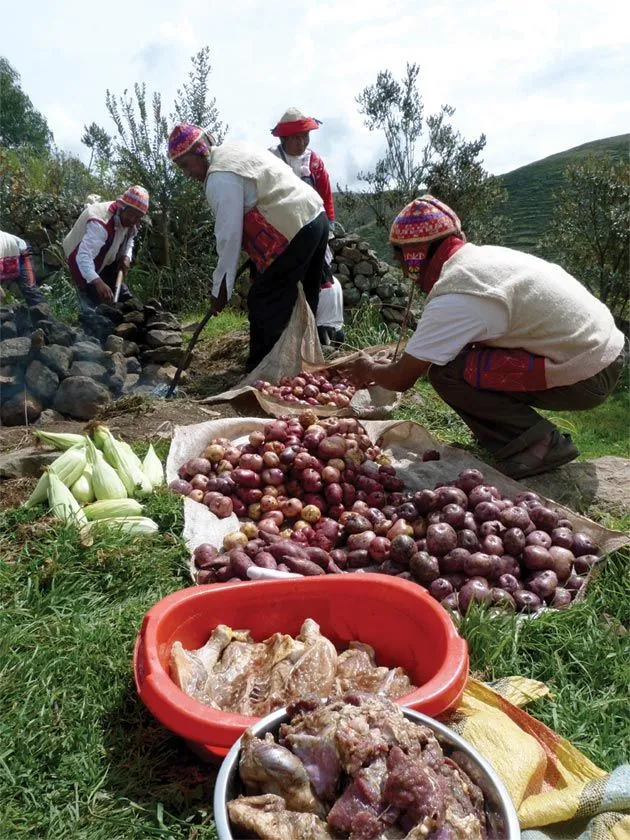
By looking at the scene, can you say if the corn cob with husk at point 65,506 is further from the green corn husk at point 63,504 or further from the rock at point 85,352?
the rock at point 85,352

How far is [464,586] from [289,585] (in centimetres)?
75

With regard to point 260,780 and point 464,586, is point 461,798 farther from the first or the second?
point 464,586

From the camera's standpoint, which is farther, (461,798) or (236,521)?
(236,521)

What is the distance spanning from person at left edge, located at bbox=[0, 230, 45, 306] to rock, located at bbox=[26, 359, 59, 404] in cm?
233

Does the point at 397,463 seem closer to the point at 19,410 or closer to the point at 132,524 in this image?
the point at 132,524

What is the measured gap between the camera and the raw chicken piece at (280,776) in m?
1.39

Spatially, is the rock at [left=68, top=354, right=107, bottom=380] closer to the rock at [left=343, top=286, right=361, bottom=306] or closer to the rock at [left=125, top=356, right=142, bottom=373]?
the rock at [left=125, top=356, right=142, bottom=373]

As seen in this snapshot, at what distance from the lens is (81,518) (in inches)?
120

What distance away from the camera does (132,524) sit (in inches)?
121

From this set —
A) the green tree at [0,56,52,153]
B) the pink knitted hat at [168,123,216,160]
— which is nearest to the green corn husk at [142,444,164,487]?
the pink knitted hat at [168,123,216,160]

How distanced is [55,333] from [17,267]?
215 cm

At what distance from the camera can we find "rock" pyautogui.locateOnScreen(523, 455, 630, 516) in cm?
361

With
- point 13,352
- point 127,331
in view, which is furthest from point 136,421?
point 127,331

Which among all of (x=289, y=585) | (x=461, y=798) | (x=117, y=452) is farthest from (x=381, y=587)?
(x=117, y=452)
